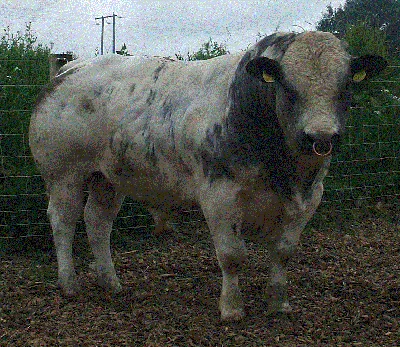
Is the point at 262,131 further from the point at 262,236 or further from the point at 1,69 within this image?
the point at 1,69

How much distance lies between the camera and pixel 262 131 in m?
3.56

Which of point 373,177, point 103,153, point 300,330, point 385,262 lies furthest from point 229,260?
point 373,177

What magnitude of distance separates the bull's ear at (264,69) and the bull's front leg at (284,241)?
0.73 metres

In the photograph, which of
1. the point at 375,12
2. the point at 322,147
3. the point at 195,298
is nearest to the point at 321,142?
the point at 322,147

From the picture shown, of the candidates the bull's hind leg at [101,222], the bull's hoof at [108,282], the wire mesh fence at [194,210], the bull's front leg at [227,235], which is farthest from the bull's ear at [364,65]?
the wire mesh fence at [194,210]

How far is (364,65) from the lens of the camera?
11.0 ft

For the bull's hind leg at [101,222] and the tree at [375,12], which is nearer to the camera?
the bull's hind leg at [101,222]

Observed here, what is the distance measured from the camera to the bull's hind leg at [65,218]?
4.52 m

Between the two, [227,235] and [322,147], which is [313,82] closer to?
[322,147]

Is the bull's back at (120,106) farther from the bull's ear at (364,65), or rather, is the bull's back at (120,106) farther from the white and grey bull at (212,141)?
the bull's ear at (364,65)

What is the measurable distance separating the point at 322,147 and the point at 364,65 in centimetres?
56

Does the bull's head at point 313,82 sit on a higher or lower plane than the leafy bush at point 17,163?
higher

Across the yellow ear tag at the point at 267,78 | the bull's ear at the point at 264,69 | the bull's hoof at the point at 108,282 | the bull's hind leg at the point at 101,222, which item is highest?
the bull's ear at the point at 264,69

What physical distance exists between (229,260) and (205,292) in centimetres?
81
